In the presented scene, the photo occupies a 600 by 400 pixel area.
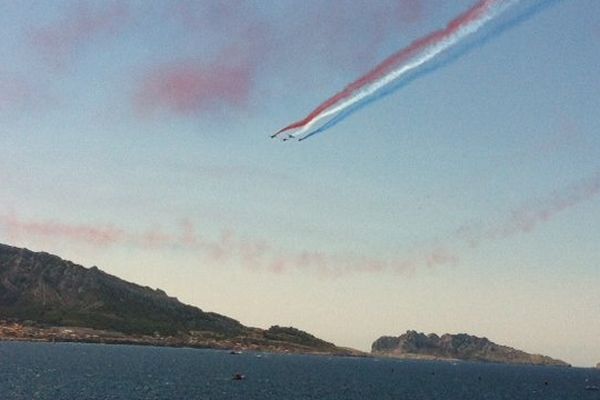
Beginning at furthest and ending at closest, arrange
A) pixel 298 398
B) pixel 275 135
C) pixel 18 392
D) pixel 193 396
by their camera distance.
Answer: pixel 298 398, pixel 193 396, pixel 18 392, pixel 275 135

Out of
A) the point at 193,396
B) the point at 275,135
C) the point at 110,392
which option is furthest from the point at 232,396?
the point at 275,135

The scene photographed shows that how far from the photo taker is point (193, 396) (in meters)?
175

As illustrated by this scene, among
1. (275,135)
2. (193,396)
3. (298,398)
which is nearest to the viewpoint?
(275,135)

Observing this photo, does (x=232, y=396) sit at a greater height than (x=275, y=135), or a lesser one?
lesser

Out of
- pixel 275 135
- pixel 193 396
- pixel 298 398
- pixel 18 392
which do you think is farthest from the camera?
pixel 298 398

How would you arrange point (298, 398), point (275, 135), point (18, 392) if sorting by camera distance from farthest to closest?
point (298, 398), point (18, 392), point (275, 135)

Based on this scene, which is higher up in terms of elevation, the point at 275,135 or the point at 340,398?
the point at 275,135

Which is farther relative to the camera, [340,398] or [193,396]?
[340,398]

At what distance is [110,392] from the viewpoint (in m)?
171

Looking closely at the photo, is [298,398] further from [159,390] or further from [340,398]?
[159,390]

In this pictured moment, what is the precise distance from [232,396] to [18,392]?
189 ft

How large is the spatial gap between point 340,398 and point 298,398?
14.7 meters

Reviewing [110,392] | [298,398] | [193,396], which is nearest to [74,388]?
[110,392]

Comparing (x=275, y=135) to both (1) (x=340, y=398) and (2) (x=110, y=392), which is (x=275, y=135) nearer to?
(2) (x=110, y=392)
